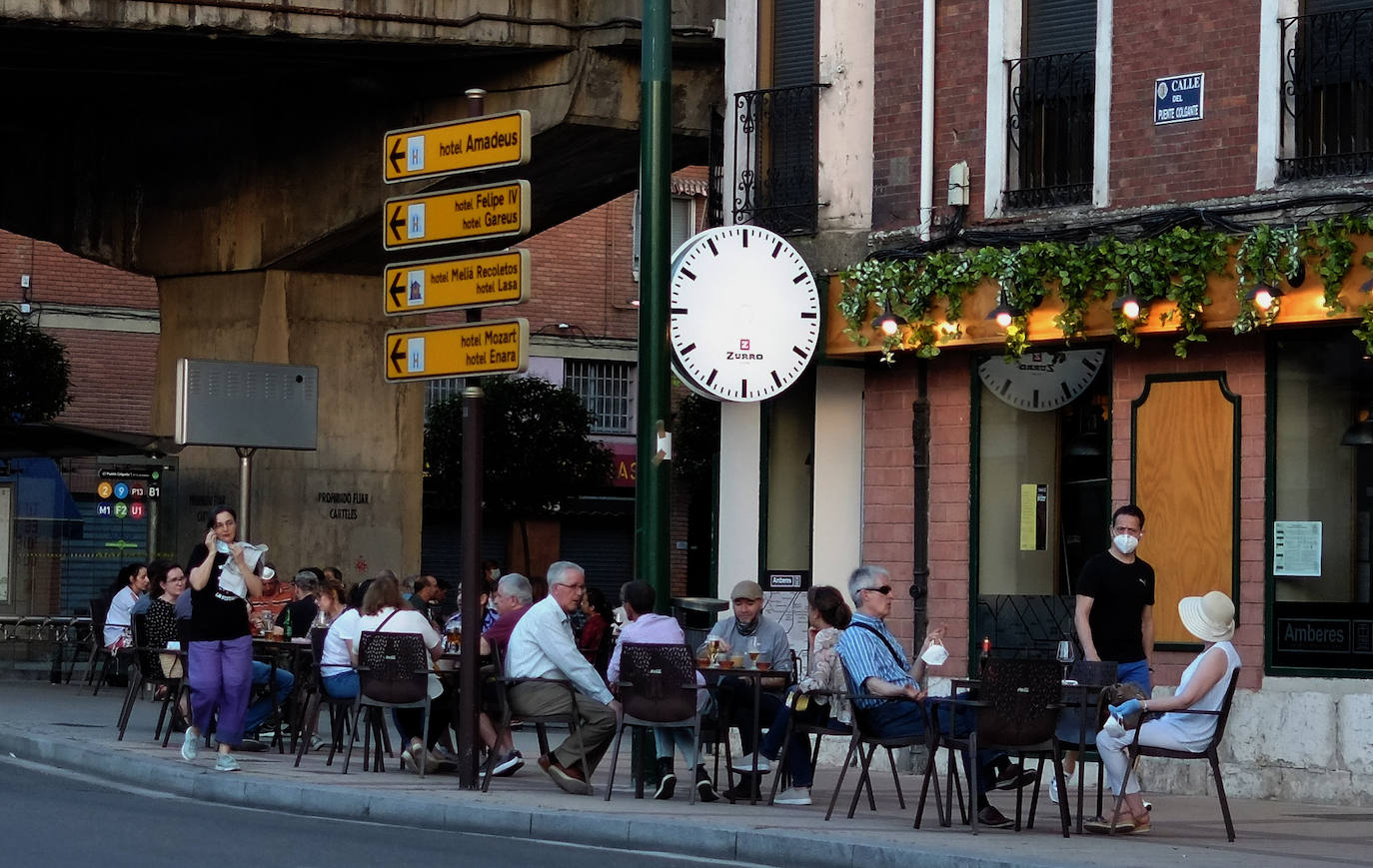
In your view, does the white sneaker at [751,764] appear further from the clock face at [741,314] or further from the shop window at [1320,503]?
the shop window at [1320,503]

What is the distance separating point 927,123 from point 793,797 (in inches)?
242

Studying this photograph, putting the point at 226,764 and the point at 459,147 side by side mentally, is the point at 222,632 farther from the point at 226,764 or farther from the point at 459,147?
the point at 459,147

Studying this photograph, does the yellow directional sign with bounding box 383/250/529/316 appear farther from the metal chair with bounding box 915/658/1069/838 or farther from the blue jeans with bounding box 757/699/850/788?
the metal chair with bounding box 915/658/1069/838

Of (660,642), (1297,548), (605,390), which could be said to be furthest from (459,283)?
(605,390)

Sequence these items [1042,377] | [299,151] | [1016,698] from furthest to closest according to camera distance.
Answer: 1. [299,151]
2. [1042,377]
3. [1016,698]

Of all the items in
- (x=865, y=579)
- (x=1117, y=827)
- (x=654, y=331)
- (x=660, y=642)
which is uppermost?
(x=654, y=331)

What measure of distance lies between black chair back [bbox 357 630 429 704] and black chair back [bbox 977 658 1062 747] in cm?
448

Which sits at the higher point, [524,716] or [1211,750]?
[1211,750]

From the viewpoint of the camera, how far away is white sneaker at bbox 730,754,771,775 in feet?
47.4

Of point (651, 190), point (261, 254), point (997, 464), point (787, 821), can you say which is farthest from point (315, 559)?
point (787, 821)

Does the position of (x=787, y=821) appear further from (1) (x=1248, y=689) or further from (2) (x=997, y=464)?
(2) (x=997, y=464)

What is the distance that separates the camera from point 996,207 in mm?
17734

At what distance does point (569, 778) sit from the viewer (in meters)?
14.5

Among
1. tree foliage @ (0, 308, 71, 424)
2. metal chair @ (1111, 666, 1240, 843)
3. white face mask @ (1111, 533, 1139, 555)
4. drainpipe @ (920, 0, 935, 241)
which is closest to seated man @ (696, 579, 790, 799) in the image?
white face mask @ (1111, 533, 1139, 555)
